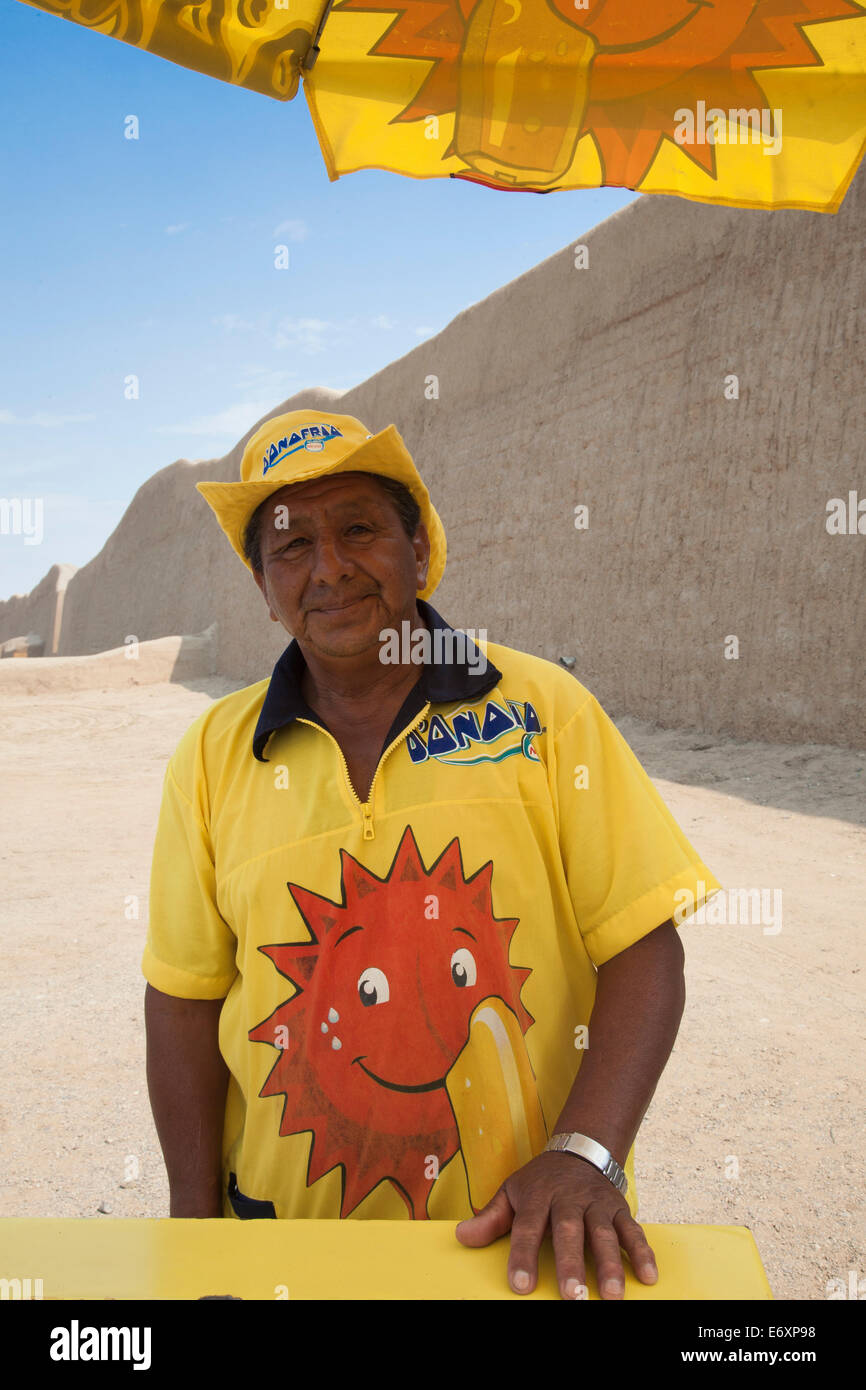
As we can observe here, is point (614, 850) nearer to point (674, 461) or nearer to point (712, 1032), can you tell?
point (712, 1032)

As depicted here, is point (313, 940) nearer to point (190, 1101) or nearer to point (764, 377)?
point (190, 1101)

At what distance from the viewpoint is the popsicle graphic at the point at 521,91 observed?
5.65 ft

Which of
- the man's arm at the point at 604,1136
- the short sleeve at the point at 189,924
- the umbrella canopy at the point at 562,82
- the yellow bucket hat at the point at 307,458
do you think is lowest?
the man's arm at the point at 604,1136

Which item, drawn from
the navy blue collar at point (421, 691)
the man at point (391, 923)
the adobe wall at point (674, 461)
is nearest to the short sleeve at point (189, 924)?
the man at point (391, 923)

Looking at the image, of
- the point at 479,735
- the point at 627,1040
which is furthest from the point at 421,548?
the point at 627,1040

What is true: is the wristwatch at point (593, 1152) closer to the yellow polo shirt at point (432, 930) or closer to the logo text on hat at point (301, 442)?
the yellow polo shirt at point (432, 930)

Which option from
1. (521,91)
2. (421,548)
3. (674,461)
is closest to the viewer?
(421,548)

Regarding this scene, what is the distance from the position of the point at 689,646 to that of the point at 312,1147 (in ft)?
25.4

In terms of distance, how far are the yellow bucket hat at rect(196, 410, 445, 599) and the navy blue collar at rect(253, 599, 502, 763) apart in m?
0.22

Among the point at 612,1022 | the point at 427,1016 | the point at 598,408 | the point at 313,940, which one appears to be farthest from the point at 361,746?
the point at 598,408

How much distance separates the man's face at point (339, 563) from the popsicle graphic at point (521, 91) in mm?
816

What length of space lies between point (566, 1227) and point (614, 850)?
19.6 inches

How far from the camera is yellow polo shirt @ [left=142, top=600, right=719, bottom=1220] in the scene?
1286 mm

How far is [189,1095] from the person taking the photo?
1.46 meters
